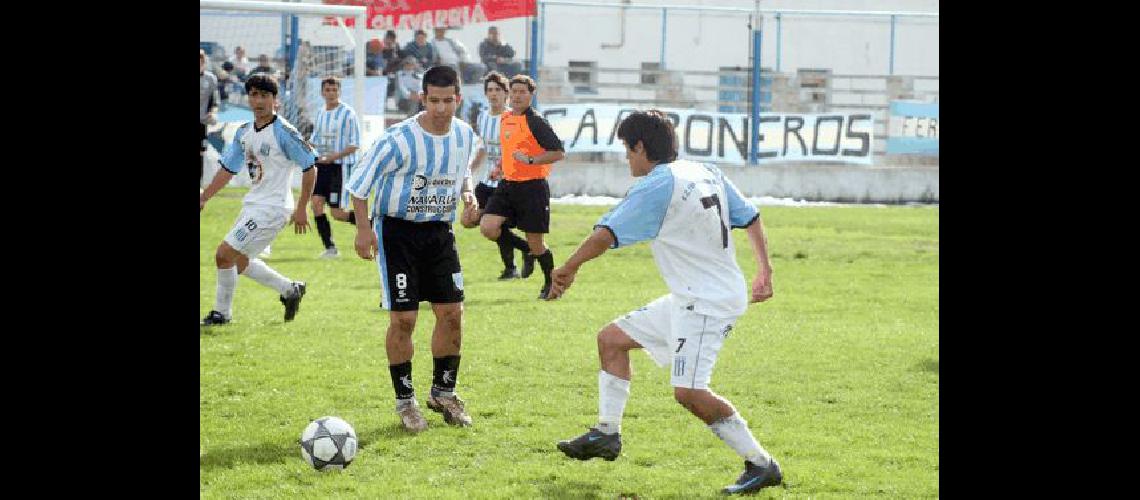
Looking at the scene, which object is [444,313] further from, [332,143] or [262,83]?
[332,143]

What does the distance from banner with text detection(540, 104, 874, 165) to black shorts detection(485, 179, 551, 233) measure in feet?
35.4

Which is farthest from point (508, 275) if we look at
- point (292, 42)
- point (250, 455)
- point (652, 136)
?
point (292, 42)

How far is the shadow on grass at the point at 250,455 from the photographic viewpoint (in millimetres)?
7083

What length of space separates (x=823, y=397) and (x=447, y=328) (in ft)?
8.05

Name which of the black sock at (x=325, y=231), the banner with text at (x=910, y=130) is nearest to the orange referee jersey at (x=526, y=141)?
the black sock at (x=325, y=231)

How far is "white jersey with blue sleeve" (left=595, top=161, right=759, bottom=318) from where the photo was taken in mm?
6426

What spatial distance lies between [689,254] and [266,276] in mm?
5986

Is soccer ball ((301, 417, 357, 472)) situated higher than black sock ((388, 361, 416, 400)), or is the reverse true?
black sock ((388, 361, 416, 400))

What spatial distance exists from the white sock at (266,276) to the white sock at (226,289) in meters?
0.17

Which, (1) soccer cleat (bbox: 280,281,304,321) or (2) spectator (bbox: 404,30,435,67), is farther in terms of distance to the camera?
(2) spectator (bbox: 404,30,435,67)

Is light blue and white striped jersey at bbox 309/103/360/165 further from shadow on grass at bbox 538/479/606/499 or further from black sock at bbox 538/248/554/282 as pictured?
shadow on grass at bbox 538/479/606/499

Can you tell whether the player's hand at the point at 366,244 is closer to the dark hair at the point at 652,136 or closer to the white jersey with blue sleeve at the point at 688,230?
the white jersey with blue sleeve at the point at 688,230

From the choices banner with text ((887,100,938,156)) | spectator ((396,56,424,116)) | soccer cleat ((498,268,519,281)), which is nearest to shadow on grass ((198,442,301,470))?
soccer cleat ((498,268,519,281))

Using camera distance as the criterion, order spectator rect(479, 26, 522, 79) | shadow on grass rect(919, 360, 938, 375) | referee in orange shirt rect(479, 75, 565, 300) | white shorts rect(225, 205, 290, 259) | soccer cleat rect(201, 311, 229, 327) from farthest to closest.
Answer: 1. spectator rect(479, 26, 522, 79)
2. referee in orange shirt rect(479, 75, 565, 300)
3. soccer cleat rect(201, 311, 229, 327)
4. white shorts rect(225, 205, 290, 259)
5. shadow on grass rect(919, 360, 938, 375)
